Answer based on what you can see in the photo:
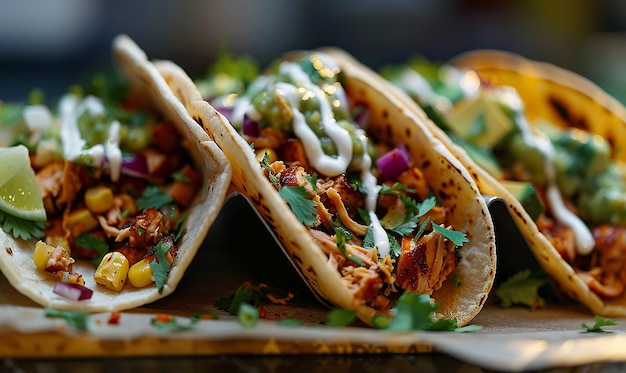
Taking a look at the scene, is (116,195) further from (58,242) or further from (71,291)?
(71,291)

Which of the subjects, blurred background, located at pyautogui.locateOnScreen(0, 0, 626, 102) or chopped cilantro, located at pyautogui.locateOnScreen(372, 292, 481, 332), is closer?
chopped cilantro, located at pyautogui.locateOnScreen(372, 292, 481, 332)

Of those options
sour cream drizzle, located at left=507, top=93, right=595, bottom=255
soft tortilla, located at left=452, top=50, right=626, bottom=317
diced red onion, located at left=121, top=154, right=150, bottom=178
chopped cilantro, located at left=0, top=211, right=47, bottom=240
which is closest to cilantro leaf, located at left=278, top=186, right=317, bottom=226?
diced red onion, located at left=121, top=154, right=150, bottom=178

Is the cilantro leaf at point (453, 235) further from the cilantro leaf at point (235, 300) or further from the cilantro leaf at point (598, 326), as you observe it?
the cilantro leaf at point (235, 300)

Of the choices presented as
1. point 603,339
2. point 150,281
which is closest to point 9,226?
point 150,281

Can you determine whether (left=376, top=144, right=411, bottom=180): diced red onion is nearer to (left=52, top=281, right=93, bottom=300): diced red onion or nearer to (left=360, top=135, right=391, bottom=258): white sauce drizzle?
(left=360, top=135, right=391, bottom=258): white sauce drizzle

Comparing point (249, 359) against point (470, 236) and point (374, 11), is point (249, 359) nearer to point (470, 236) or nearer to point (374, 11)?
point (470, 236)

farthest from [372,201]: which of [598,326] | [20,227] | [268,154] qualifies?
[20,227]
